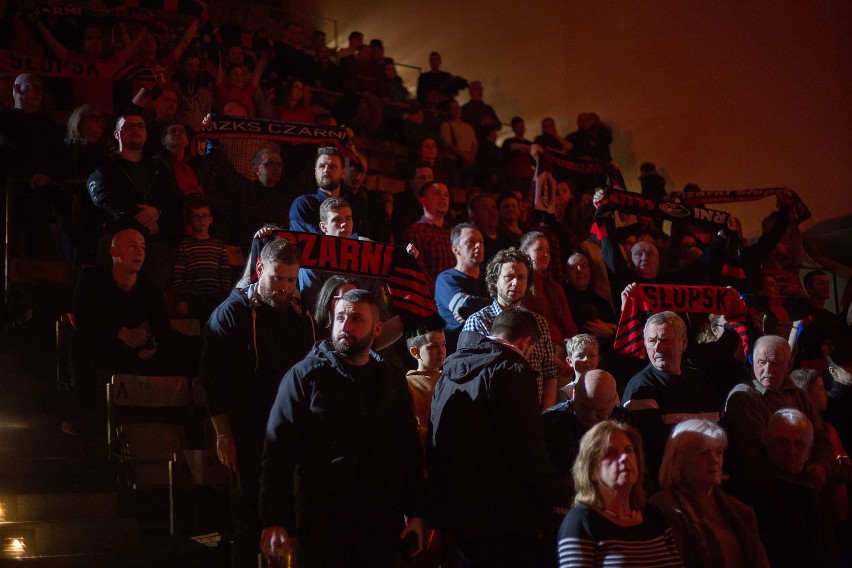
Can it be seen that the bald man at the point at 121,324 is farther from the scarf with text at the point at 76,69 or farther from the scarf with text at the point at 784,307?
the scarf with text at the point at 784,307

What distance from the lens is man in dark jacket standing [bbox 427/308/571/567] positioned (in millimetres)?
4285

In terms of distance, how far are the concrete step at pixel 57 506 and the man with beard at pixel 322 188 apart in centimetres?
237

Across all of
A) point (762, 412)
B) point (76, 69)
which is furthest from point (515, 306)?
point (76, 69)

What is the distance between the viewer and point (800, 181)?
11359 millimetres

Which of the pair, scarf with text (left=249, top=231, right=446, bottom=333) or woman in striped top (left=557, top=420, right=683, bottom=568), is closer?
woman in striped top (left=557, top=420, right=683, bottom=568)

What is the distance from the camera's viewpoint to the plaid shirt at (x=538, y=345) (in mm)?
5602

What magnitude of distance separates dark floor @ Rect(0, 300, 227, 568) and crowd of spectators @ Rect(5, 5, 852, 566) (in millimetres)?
282

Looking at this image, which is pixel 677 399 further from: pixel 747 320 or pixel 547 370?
pixel 747 320

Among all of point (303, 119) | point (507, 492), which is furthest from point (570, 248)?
point (507, 492)

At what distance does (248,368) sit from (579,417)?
154 cm

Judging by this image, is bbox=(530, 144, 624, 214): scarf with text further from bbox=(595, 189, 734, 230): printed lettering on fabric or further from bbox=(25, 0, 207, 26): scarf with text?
bbox=(25, 0, 207, 26): scarf with text

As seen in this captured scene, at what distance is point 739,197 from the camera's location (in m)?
9.79

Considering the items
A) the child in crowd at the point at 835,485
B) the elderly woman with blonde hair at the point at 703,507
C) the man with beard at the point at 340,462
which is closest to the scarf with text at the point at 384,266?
the man with beard at the point at 340,462

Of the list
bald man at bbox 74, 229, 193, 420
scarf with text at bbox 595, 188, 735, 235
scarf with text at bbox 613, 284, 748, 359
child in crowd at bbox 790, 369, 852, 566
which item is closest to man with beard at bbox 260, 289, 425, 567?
bald man at bbox 74, 229, 193, 420
